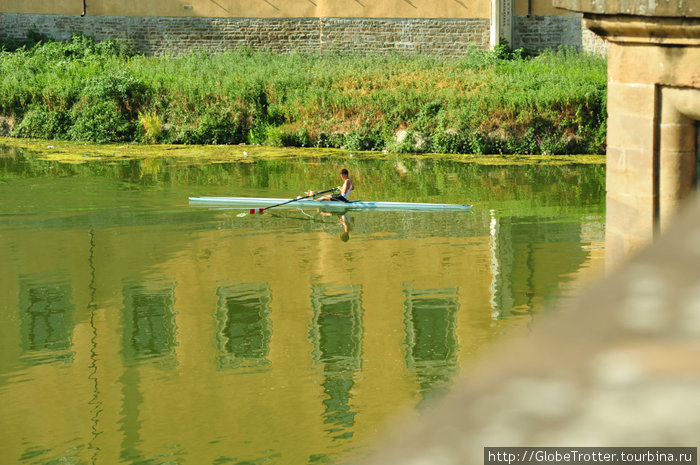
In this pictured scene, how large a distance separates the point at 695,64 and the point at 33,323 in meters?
8.35

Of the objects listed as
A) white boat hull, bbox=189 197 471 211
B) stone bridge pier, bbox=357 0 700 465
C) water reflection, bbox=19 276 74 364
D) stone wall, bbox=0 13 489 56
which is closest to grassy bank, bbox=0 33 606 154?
stone wall, bbox=0 13 489 56

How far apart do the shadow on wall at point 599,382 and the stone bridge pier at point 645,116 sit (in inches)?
188

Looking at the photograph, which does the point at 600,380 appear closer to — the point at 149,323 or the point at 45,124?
the point at 149,323

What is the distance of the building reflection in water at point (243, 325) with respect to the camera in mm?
10297

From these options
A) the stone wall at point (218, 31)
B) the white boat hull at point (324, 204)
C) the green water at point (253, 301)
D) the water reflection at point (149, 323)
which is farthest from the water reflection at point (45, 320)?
the stone wall at point (218, 31)

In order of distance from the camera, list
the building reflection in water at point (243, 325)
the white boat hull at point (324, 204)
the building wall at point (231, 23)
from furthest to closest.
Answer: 1. the building wall at point (231, 23)
2. the white boat hull at point (324, 204)
3. the building reflection in water at point (243, 325)

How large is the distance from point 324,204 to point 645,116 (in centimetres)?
1253

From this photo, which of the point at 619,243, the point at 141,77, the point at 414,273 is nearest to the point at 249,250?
the point at 414,273

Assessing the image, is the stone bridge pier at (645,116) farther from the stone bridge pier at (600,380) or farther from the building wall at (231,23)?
the building wall at (231,23)

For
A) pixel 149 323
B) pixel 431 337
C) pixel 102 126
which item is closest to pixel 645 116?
pixel 431 337

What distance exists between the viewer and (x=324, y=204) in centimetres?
1802

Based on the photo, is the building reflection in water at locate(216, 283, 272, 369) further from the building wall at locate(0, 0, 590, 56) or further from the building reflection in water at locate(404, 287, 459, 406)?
the building wall at locate(0, 0, 590, 56)

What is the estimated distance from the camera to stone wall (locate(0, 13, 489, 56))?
31359mm

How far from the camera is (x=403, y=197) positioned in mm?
18938
